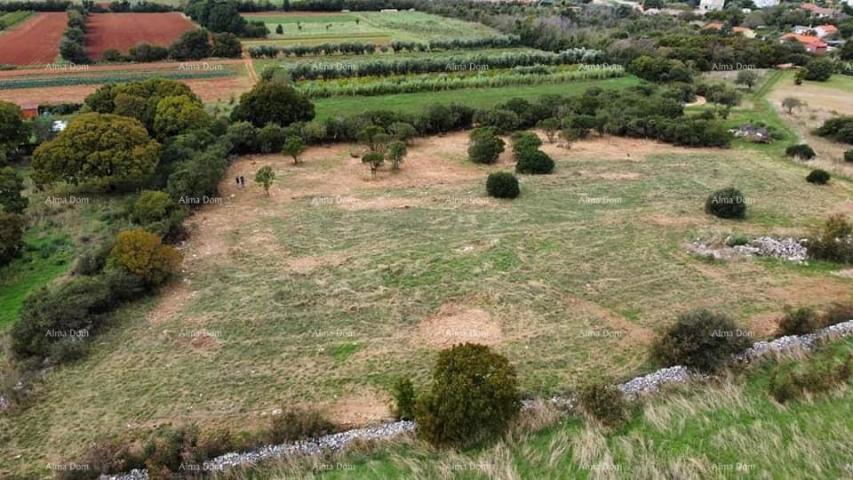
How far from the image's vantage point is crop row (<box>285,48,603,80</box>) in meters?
60.1

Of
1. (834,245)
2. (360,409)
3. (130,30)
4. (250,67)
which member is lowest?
(360,409)

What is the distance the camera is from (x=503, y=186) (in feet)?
105

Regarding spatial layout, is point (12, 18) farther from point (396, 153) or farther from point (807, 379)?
point (807, 379)

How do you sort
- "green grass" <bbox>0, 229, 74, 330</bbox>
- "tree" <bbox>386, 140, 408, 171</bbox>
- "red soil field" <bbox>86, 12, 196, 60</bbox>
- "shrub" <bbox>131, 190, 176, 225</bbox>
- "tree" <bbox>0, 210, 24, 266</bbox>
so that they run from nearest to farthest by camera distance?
"green grass" <bbox>0, 229, 74, 330</bbox> < "tree" <bbox>0, 210, 24, 266</bbox> < "shrub" <bbox>131, 190, 176, 225</bbox> < "tree" <bbox>386, 140, 408, 171</bbox> < "red soil field" <bbox>86, 12, 196, 60</bbox>

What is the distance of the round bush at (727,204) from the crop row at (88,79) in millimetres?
48598

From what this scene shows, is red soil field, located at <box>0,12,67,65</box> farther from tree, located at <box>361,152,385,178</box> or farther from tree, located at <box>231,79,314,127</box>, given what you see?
tree, located at <box>361,152,385,178</box>

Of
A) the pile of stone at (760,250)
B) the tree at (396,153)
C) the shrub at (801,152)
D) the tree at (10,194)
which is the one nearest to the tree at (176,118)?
the tree at (10,194)

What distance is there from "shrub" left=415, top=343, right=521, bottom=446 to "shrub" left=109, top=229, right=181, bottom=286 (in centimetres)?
1265

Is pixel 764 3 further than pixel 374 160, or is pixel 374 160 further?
pixel 764 3

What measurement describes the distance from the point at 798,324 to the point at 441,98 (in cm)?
3813

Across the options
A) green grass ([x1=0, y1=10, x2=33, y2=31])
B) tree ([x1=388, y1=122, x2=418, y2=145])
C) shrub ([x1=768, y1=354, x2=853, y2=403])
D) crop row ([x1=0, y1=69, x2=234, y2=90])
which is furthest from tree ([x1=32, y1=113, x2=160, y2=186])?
green grass ([x1=0, y1=10, x2=33, y2=31])

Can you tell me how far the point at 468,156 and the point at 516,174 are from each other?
4553 millimetres

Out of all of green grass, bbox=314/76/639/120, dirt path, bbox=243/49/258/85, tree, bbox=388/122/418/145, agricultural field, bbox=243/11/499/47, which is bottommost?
green grass, bbox=314/76/639/120

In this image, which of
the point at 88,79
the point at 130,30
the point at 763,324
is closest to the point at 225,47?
the point at 88,79
